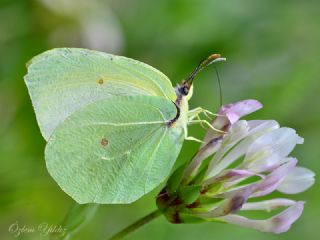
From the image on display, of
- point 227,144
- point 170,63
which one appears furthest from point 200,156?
point 170,63

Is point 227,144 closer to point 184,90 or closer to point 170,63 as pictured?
point 184,90

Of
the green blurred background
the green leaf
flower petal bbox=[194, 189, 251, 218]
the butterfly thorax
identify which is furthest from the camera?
the green blurred background

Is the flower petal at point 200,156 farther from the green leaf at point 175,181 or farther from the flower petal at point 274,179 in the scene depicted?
the flower petal at point 274,179

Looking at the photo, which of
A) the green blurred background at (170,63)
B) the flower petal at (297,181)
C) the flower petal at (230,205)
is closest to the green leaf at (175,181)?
the flower petal at (230,205)

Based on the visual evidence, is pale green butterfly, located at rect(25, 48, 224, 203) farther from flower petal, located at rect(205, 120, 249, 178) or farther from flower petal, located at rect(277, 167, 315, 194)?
flower petal, located at rect(277, 167, 315, 194)

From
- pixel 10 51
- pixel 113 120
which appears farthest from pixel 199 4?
pixel 113 120

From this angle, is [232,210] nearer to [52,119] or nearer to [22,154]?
[52,119]

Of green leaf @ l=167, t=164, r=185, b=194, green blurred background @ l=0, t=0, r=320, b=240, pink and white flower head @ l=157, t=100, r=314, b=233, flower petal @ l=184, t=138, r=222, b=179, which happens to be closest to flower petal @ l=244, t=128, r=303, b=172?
pink and white flower head @ l=157, t=100, r=314, b=233
